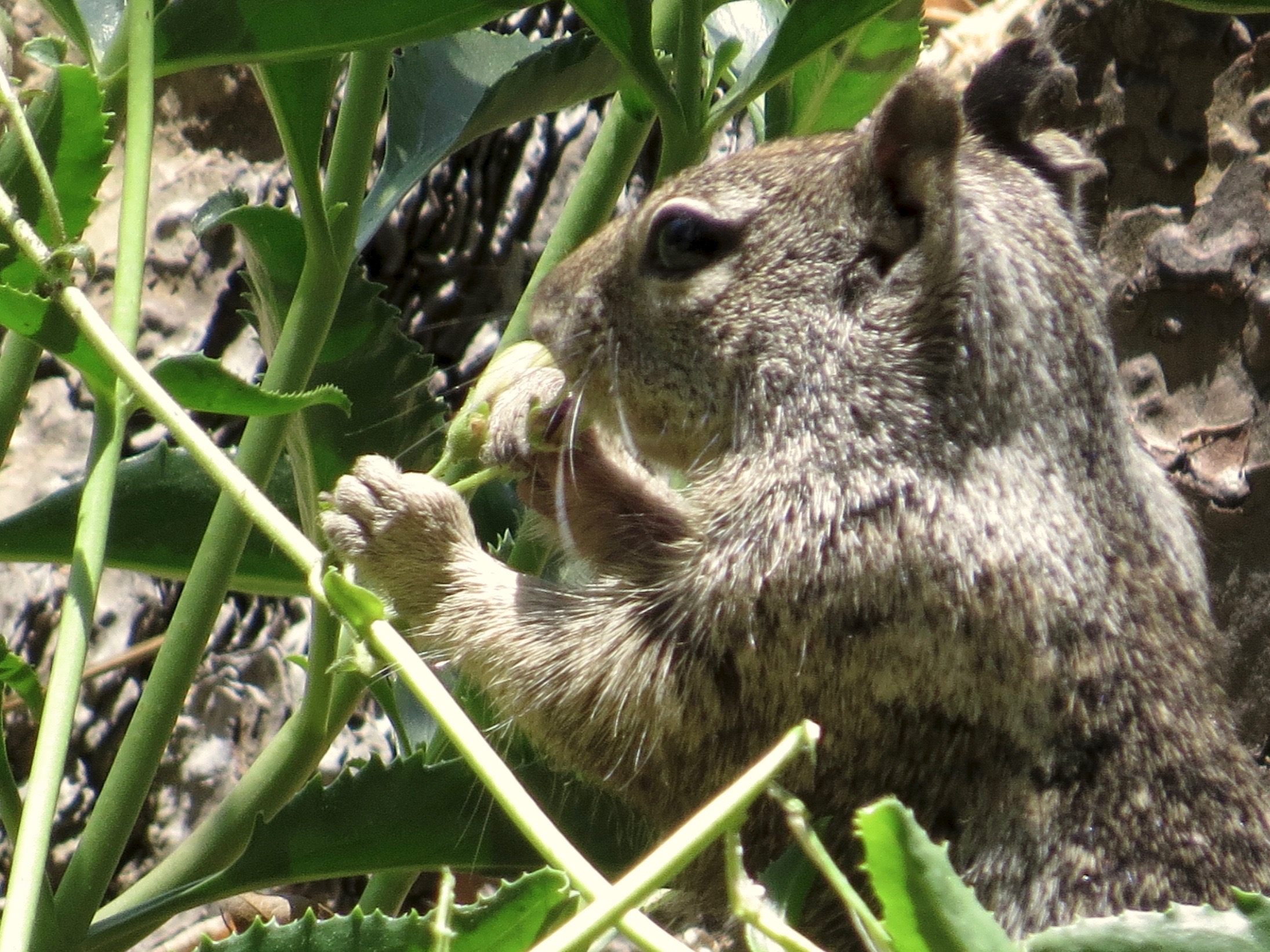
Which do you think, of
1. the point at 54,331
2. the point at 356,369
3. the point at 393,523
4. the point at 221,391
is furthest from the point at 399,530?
the point at 54,331

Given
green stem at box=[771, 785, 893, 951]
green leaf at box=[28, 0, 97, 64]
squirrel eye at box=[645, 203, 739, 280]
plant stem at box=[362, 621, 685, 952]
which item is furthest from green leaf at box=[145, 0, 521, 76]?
green stem at box=[771, 785, 893, 951]

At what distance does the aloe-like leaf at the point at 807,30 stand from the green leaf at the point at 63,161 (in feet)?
1.77

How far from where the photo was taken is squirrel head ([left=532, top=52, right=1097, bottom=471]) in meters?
1.23

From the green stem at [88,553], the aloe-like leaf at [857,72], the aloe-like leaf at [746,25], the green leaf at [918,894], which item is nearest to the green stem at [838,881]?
the green leaf at [918,894]

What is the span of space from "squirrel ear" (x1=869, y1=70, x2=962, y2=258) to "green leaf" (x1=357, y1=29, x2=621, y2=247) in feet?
0.93

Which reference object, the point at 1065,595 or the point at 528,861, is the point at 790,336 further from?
the point at 528,861

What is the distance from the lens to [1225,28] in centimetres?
193

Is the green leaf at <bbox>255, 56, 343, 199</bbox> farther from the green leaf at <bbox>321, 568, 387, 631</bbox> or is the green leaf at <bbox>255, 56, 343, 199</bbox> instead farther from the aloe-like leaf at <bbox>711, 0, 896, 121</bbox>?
the green leaf at <bbox>321, 568, 387, 631</bbox>

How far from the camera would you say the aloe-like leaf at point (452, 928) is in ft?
2.43

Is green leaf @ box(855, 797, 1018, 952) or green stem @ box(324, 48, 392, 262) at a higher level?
green stem @ box(324, 48, 392, 262)

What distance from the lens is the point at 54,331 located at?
0.92 metres

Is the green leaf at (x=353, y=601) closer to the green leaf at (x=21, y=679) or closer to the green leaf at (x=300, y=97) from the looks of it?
the green leaf at (x=21, y=679)

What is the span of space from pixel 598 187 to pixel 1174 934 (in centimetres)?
94

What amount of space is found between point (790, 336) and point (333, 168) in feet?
1.46
